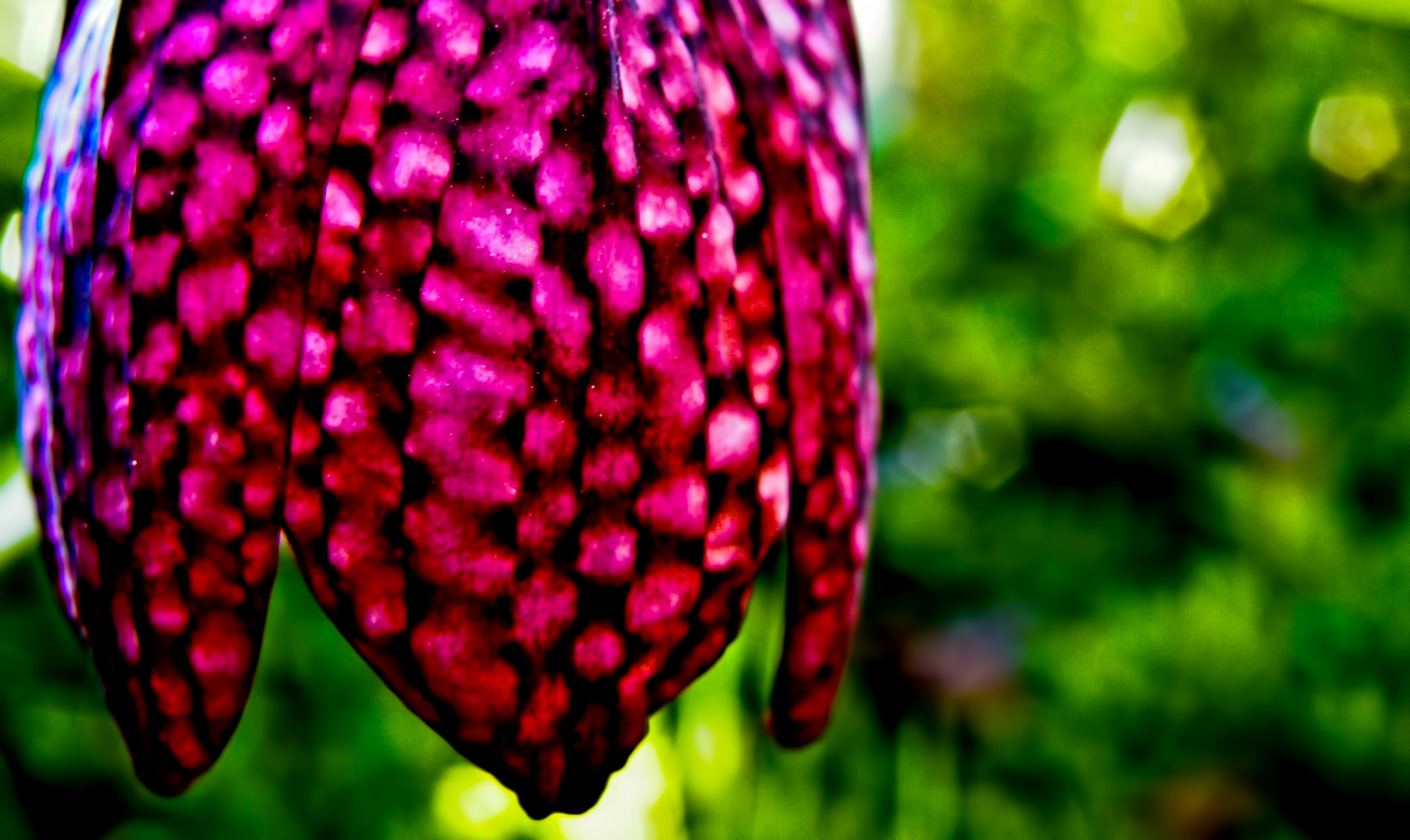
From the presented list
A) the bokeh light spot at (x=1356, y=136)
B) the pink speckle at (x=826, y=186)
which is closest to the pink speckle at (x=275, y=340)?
the pink speckle at (x=826, y=186)

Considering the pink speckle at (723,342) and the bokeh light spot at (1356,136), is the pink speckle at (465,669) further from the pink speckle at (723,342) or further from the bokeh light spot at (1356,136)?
the bokeh light spot at (1356,136)

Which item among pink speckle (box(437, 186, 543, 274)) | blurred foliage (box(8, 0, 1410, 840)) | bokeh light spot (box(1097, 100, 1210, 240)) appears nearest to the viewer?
pink speckle (box(437, 186, 543, 274))

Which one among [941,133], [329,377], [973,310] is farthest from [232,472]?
[941,133]

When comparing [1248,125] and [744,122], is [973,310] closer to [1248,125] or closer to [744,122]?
[1248,125]

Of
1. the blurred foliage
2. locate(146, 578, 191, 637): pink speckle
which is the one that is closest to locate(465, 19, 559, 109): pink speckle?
locate(146, 578, 191, 637): pink speckle

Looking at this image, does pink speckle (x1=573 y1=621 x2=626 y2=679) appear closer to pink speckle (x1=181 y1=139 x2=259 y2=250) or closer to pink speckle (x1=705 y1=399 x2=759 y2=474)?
pink speckle (x1=705 y1=399 x2=759 y2=474)

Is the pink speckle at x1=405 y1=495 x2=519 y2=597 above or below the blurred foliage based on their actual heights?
above

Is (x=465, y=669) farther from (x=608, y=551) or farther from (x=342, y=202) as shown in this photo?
(x=342, y=202)

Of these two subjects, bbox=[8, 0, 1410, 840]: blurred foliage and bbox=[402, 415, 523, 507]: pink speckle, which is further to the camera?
bbox=[8, 0, 1410, 840]: blurred foliage
